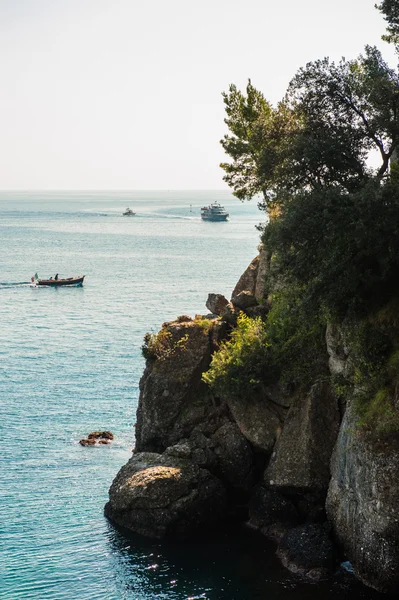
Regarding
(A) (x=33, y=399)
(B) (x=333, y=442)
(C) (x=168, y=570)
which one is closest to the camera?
(C) (x=168, y=570)

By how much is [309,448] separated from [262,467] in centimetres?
403

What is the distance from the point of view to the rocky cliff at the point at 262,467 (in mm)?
29281

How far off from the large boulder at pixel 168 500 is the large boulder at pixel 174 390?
Result: 4.37 metres

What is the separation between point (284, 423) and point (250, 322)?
694 centimetres

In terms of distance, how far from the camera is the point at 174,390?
41.0 m

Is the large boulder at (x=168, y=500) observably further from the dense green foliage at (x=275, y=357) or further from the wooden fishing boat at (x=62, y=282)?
the wooden fishing boat at (x=62, y=282)

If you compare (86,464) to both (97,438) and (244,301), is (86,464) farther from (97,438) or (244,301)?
(244,301)

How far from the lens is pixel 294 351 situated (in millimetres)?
37844

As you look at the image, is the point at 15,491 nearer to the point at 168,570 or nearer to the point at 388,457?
the point at 168,570

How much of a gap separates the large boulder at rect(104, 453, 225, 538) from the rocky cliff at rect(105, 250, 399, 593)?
1.9 inches

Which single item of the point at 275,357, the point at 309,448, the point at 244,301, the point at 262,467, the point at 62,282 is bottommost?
the point at 262,467

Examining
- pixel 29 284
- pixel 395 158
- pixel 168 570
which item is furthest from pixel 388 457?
pixel 29 284

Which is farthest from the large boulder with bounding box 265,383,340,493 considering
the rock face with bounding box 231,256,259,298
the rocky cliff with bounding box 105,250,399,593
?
the rock face with bounding box 231,256,259,298

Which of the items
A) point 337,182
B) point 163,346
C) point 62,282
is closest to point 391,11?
point 337,182
